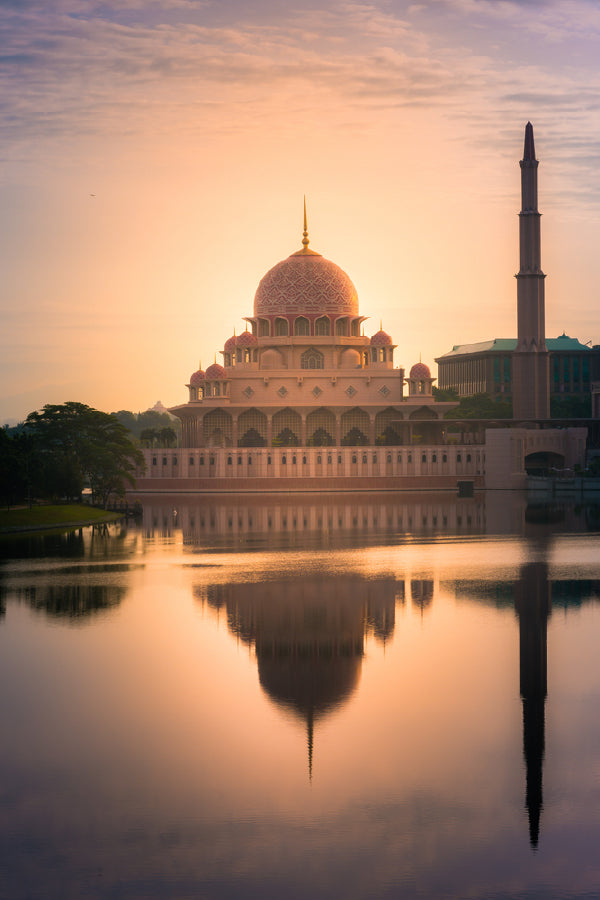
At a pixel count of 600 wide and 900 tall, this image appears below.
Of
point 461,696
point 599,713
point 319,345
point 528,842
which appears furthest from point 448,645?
point 319,345

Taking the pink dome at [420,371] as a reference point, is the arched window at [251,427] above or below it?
below

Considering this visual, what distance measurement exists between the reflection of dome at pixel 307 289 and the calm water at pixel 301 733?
71.5 m

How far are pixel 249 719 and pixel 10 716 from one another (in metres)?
4.35

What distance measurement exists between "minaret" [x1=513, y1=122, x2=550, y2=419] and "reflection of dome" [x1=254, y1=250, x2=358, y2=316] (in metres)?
16.8

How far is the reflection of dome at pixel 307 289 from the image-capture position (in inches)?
4311

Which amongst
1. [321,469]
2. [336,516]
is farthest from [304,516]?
[321,469]

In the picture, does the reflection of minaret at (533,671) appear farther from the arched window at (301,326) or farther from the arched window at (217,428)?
the arched window at (301,326)

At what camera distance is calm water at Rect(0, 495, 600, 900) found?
14297 mm

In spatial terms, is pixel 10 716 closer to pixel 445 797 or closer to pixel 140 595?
pixel 445 797

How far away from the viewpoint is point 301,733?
1961cm

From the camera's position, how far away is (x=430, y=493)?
96.0 metres

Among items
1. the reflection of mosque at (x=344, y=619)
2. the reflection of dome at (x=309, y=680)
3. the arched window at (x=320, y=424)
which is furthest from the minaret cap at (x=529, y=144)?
the reflection of dome at (x=309, y=680)

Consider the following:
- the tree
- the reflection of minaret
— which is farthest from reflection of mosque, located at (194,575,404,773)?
the tree

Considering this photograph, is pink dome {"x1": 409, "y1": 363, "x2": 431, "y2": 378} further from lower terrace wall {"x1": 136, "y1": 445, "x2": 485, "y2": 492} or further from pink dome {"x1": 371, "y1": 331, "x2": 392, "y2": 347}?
lower terrace wall {"x1": 136, "y1": 445, "x2": 485, "y2": 492}
